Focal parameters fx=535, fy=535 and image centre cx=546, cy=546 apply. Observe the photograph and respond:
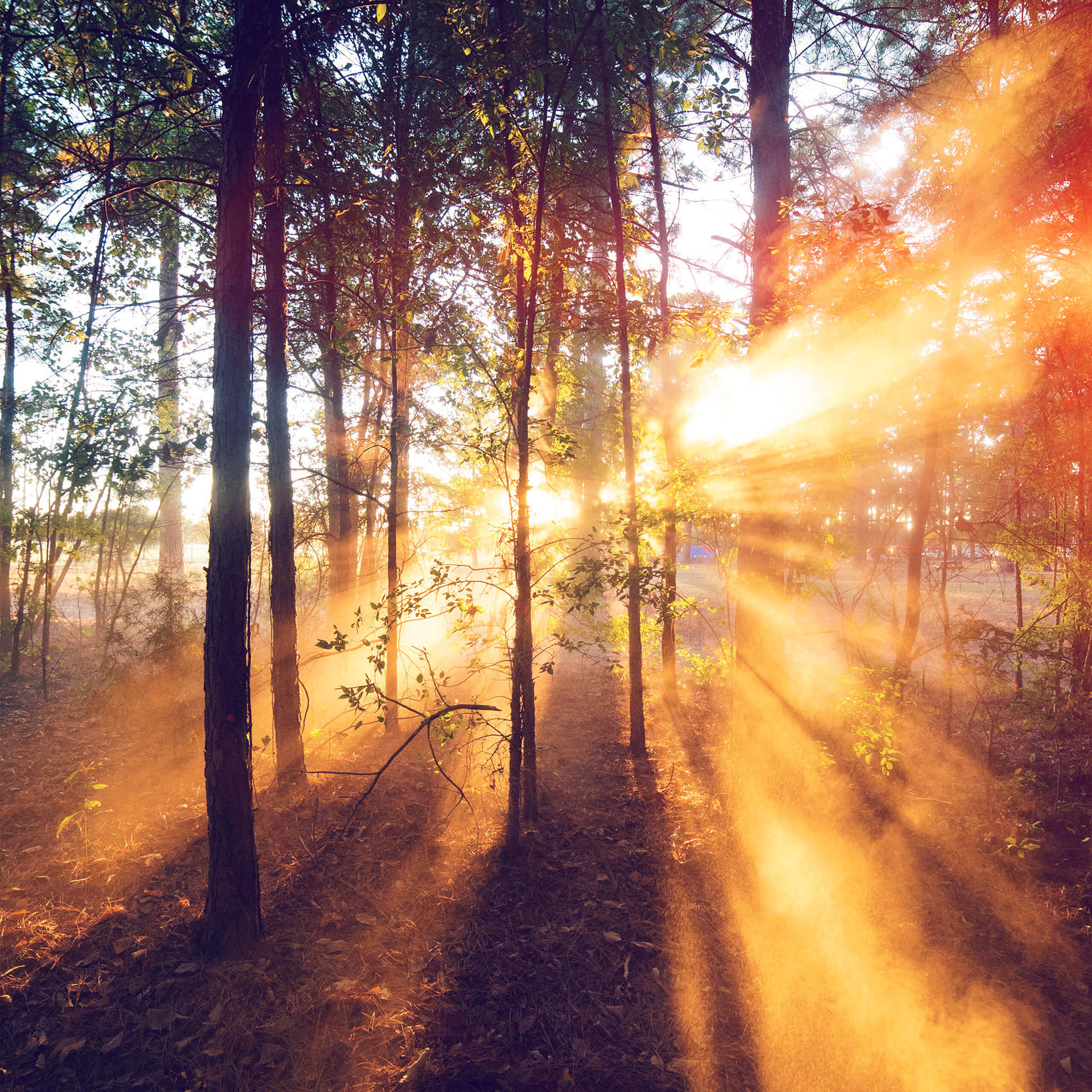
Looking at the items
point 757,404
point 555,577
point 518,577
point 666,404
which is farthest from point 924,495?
point 518,577

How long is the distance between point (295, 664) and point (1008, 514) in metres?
12.0

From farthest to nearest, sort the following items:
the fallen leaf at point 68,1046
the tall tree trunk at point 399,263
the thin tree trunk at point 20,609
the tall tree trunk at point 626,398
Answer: the thin tree trunk at point 20,609 < the tall tree trunk at point 626,398 < the tall tree trunk at point 399,263 < the fallen leaf at point 68,1046

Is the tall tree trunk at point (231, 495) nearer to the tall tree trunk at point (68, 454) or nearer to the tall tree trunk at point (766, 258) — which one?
the tall tree trunk at point (68, 454)

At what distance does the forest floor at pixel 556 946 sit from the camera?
356 centimetres

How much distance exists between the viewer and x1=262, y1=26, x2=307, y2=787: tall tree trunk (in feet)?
22.3

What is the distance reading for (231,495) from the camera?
4230 millimetres

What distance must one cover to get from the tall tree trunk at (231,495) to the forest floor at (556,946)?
0.84 meters

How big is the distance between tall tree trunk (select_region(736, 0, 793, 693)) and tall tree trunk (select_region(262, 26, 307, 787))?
252 inches

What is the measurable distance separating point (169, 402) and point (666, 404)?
914 cm

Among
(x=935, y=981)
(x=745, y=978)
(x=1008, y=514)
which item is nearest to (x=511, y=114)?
(x=745, y=978)

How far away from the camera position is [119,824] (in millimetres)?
6508

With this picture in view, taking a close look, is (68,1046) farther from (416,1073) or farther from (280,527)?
(280,527)

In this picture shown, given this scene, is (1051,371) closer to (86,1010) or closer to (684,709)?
(684,709)

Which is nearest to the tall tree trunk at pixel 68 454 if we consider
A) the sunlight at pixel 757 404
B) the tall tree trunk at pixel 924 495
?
the sunlight at pixel 757 404
